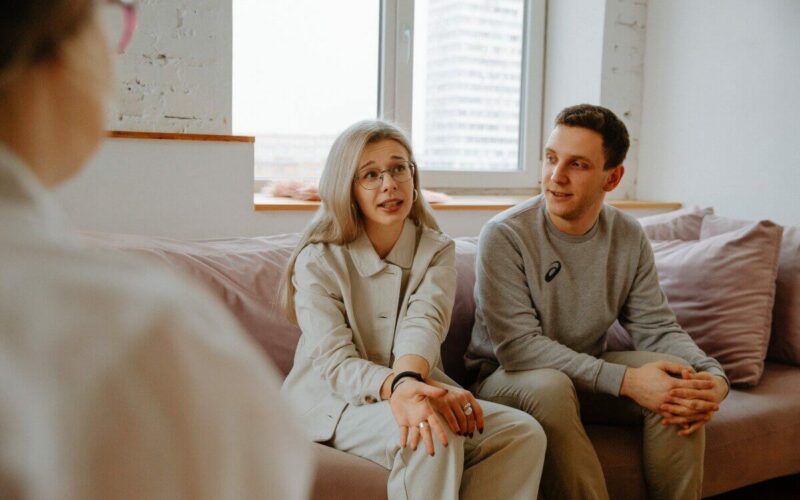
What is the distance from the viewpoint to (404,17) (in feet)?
11.2

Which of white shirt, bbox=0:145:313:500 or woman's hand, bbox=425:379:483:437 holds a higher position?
white shirt, bbox=0:145:313:500

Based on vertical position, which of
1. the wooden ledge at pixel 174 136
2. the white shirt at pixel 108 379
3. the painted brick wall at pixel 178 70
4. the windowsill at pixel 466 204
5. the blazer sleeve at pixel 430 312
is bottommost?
the blazer sleeve at pixel 430 312

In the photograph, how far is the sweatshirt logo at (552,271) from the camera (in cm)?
195

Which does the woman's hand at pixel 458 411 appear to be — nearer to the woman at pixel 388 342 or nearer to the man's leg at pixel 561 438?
the woman at pixel 388 342

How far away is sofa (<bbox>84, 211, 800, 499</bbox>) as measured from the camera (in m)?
1.85

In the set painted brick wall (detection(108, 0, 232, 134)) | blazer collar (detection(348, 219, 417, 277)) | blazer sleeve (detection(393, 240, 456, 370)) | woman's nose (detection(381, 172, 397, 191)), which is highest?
painted brick wall (detection(108, 0, 232, 134))

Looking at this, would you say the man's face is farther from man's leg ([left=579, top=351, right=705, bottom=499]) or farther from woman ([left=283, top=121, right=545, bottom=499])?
man's leg ([left=579, top=351, right=705, bottom=499])

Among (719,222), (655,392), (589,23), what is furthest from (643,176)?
(655,392)

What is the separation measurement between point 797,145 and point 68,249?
3275mm

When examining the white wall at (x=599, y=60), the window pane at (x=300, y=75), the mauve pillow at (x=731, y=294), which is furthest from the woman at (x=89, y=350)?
the white wall at (x=599, y=60)

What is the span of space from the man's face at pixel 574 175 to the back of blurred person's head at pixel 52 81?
5.47 feet

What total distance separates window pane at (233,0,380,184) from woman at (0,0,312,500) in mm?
2817

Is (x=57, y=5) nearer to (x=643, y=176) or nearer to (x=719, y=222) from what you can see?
(x=719, y=222)

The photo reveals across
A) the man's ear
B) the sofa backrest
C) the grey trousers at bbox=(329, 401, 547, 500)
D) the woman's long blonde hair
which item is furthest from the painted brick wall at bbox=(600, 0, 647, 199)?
the grey trousers at bbox=(329, 401, 547, 500)
